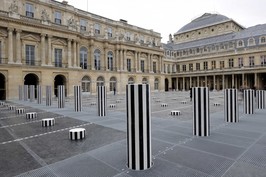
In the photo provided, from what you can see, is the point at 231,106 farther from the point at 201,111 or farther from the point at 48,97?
the point at 48,97

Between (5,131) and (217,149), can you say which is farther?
(5,131)

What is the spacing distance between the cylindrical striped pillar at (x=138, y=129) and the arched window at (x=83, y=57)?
105ft

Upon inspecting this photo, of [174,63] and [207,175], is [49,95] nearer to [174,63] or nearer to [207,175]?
[207,175]

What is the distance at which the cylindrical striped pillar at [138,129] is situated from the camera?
12.0 feet

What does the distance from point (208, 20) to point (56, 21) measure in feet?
180

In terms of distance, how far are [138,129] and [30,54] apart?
28.6 meters

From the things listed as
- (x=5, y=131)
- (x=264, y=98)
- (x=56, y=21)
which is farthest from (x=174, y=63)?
(x=5, y=131)

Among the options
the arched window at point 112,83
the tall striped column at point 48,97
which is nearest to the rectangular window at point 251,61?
the arched window at point 112,83

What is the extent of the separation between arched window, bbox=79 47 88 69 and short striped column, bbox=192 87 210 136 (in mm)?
30727

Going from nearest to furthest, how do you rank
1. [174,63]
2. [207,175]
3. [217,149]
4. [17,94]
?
[207,175] → [217,149] → [17,94] → [174,63]

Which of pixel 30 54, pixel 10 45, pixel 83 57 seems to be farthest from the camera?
pixel 83 57

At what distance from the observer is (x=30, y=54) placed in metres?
26.8

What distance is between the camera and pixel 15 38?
2494 centimetres

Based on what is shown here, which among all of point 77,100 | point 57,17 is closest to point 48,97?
point 77,100
